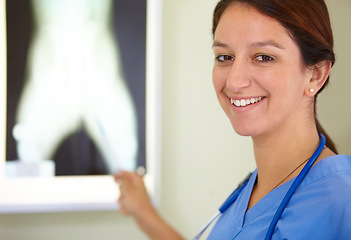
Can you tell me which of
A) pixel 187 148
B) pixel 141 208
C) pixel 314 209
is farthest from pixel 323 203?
pixel 187 148

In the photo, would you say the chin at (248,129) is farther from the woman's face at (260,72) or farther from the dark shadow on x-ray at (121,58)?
the dark shadow on x-ray at (121,58)

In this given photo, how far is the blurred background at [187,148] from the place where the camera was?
40.1 inches

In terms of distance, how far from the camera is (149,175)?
1030 millimetres

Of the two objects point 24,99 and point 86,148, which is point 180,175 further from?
point 24,99

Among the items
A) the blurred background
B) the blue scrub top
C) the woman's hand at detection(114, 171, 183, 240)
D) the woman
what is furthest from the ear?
the blurred background

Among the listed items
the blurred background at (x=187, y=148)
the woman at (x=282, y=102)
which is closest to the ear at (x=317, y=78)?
the woman at (x=282, y=102)

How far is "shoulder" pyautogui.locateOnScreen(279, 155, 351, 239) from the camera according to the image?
489 mm

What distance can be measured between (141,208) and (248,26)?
41 cm

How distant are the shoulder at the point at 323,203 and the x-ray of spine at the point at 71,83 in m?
0.55

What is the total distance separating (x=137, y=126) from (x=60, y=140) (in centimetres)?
19

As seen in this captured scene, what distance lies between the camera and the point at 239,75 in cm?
61

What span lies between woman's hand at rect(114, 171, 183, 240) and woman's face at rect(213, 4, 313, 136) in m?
0.26

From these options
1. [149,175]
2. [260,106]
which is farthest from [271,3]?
[149,175]

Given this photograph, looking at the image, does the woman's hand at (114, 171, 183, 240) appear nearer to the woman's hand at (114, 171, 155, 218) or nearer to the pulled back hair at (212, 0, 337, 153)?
the woman's hand at (114, 171, 155, 218)
